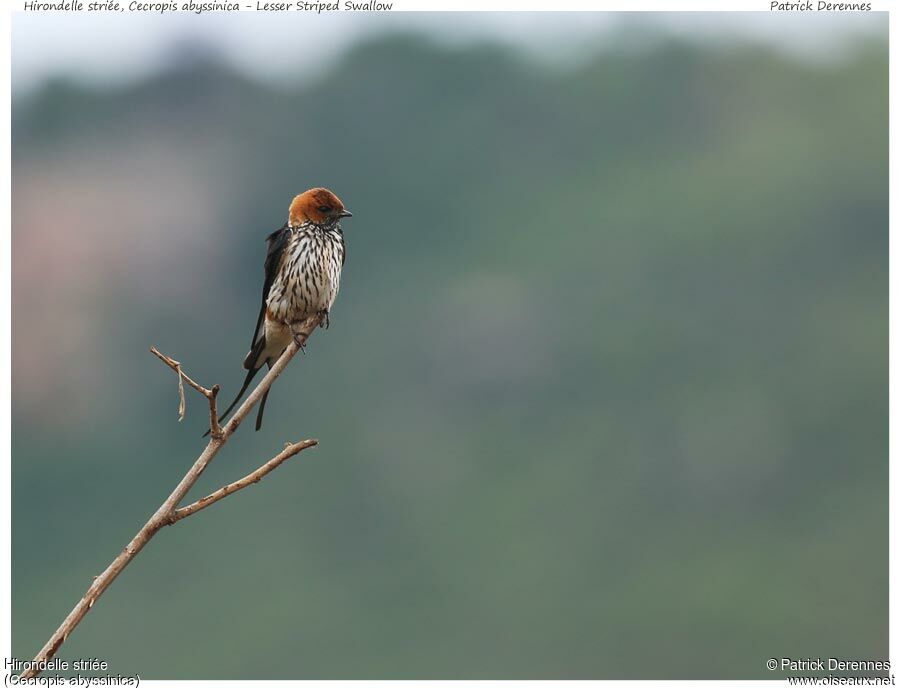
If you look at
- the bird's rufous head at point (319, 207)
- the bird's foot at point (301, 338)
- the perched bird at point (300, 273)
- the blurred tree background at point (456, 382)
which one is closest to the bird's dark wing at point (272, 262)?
the perched bird at point (300, 273)

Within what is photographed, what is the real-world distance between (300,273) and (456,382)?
73.4 m

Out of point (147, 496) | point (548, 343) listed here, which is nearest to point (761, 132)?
point (548, 343)

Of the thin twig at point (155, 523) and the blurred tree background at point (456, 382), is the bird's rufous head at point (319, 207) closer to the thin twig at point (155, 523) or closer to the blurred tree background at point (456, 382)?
the thin twig at point (155, 523)

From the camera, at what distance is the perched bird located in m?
7.62

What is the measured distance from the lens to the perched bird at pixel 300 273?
7617 millimetres

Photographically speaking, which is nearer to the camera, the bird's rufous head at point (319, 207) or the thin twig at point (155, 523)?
the thin twig at point (155, 523)

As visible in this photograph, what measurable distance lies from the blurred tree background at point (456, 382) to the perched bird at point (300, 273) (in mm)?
53736

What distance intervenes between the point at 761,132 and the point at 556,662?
4508 cm

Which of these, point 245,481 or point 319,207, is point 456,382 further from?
point 245,481

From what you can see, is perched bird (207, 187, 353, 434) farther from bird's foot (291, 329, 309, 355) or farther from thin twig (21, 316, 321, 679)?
thin twig (21, 316, 321, 679)

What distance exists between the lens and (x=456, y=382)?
81.0 meters

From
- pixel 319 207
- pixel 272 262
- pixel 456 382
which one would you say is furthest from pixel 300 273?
pixel 456 382

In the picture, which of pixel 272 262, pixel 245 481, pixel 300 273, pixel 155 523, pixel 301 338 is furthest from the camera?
pixel 272 262

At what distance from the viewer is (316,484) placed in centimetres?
7588
